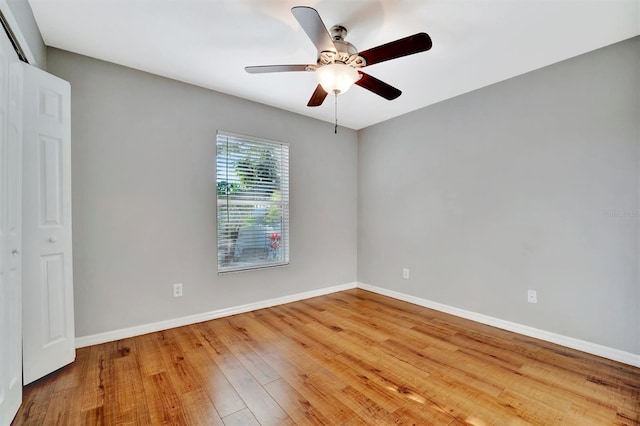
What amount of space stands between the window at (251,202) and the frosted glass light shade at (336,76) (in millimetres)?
1545

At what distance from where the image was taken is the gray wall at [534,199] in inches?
87.4

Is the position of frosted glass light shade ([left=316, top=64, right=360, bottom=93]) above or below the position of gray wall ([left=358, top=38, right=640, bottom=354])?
above

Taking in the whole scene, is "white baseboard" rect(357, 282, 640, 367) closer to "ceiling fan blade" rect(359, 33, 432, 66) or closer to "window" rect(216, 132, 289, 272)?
"window" rect(216, 132, 289, 272)

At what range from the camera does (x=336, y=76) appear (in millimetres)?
1978

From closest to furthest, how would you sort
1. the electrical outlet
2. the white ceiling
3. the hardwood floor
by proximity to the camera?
the hardwood floor < the white ceiling < the electrical outlet

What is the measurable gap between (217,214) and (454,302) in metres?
2.85

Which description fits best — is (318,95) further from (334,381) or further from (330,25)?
(334,381)

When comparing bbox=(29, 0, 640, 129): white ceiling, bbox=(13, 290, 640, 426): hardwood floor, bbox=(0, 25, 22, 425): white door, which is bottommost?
bbox=(13, 290, 640, 426): hardwood floor

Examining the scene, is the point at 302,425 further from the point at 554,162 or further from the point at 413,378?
the point at 554,162

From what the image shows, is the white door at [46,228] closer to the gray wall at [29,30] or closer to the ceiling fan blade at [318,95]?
the gray wall at [29,30]

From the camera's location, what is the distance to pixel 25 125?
6.11ft

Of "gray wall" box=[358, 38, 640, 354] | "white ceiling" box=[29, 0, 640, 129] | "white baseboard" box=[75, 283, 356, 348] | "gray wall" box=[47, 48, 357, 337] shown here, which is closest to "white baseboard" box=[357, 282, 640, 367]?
"gray wall" box=[358, 38, 640, 354]

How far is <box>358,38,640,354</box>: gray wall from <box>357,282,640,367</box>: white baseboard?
Answer: 0.05 m

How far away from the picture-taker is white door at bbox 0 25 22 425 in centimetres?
141
